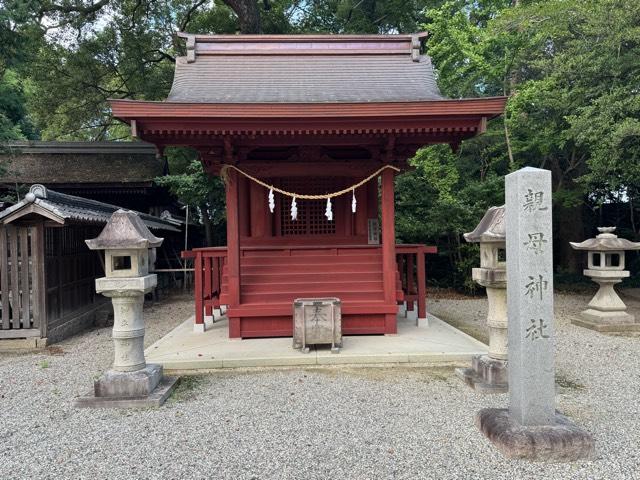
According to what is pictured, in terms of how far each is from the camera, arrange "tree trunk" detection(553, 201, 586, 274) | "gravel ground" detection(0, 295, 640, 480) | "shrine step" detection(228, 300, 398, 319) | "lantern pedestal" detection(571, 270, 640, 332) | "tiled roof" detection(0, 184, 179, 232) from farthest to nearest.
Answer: "tree trunk" detection(553, 201, 586, 274) < "lantern pedestal" detection(571, 270, 640, 332) < "tiled roof" detection(0, 184, 179, 232) < "shrine step" detection(228, 300, 398, 319) < "gravel ground" detection(0, 295, 640, 480)

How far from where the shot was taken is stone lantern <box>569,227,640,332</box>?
25.3 ft

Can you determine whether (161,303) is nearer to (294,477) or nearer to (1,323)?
(1,323)

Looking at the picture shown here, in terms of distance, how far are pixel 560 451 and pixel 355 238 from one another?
522 cm

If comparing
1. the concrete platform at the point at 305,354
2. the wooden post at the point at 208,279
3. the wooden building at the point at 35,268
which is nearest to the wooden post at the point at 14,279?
the wooden building at the point at 35,268

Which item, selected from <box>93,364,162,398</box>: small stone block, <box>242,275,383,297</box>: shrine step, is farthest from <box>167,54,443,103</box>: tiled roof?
<box>93,364,162,398</box>: small stone block

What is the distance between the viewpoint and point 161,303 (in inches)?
473

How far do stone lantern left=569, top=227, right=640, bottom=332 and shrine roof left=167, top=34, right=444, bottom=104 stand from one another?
15.0 ft

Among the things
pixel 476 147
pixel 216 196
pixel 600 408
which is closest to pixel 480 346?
pixel 600 408

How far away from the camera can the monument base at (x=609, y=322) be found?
24.8 ft

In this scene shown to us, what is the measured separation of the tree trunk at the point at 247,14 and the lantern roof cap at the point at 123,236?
13.0 m

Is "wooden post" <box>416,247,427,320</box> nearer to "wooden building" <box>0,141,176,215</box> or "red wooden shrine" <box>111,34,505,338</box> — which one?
"red wooden shrine" <box>111,34,505,338</box>

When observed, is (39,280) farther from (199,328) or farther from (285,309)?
(285,309)

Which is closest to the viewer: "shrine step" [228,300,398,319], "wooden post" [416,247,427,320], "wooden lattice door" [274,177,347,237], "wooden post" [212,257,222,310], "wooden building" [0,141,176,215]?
"shrine step" [228,300,398,319]

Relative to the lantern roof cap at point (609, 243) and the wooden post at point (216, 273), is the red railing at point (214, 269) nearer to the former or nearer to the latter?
the wooden post at point (216, 273)
